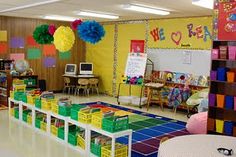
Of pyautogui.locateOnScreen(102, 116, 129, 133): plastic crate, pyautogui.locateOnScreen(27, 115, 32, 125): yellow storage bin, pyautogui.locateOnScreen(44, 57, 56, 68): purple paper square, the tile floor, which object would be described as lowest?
the tile floor

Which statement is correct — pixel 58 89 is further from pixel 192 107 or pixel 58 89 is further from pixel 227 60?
pixel 227 60

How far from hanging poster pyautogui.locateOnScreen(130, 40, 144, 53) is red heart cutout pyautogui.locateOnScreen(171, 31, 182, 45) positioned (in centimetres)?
118

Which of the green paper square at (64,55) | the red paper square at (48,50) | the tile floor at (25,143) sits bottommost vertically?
the tile floor at (25,143)

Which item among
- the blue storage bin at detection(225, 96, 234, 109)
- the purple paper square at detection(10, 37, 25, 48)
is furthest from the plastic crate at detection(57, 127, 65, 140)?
the purple paper square at detection(10, 37, 25, 48)

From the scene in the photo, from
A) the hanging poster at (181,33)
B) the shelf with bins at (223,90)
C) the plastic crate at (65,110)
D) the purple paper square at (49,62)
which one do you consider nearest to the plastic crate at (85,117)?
the plastic crate at (65,110)

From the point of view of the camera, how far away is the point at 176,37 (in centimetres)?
827

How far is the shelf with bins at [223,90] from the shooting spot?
4.45 meters

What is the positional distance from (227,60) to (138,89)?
16.4ft

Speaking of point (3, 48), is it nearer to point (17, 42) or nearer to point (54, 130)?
point (17, 42)

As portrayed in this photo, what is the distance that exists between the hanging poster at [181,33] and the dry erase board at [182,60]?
0.47ft

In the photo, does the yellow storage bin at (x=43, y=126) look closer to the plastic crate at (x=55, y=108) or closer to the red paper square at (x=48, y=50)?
the plastic crate at (x=55, y=108)

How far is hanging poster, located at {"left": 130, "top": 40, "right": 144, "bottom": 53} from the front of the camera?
922cm

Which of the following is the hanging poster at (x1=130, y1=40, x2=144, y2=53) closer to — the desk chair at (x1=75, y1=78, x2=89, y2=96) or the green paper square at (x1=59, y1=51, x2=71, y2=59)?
the desk chair at (x1=75, y1=78, x2=89, y2=96)

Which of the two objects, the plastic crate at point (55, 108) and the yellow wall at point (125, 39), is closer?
the plastic crate at point (55, 108)
